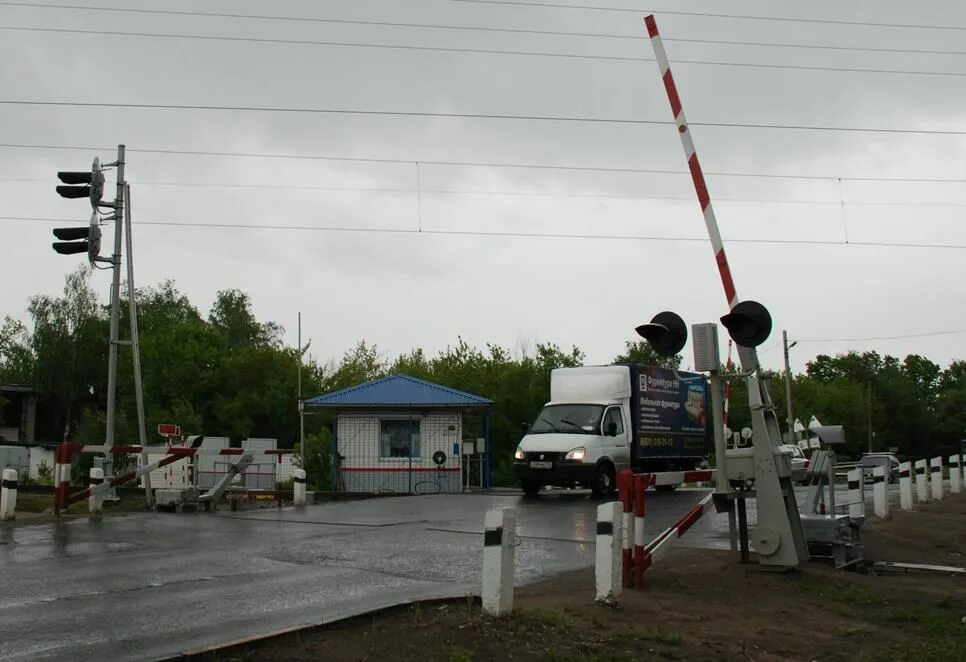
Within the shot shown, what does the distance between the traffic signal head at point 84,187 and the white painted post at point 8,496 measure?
202 inches

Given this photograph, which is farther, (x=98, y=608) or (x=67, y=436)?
(x=67, y=436)

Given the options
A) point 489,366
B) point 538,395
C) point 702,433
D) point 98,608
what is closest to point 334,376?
point 489,366

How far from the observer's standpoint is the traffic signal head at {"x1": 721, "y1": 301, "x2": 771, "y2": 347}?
945cm

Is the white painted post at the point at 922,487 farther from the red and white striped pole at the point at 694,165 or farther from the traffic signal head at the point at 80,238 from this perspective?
the traffic signal head at the point at 80,238

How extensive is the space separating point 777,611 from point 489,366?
44.2m

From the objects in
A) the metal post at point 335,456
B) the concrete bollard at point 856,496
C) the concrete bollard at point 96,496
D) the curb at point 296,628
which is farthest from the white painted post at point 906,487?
the metal post at point 335,456

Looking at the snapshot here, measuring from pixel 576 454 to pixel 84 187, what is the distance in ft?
35.8

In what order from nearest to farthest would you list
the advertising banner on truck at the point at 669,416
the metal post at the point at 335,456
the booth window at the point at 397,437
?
1. the advertising banner on truck at the point at 669,416
2. the metal post at the point at 335,456
3. the booth window at the point at 397,437

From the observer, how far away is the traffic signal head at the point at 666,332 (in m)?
9.98

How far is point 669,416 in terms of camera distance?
25.8m

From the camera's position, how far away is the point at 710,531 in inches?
567

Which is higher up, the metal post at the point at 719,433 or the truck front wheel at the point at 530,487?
the metal post at the point at 719,433

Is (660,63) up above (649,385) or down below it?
above

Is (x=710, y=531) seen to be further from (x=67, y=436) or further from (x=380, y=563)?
Answer: (x=67, y=436)
